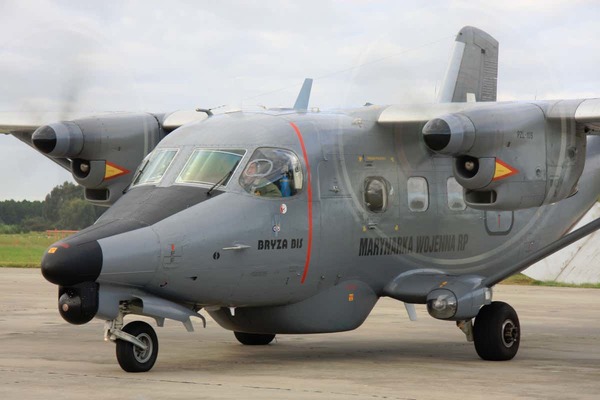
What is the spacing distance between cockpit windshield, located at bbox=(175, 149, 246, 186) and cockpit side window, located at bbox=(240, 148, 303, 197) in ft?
0.70

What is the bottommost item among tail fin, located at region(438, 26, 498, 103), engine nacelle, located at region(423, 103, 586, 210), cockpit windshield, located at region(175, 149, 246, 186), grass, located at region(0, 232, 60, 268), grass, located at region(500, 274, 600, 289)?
grass, located at region(0, 232, 60, 268)

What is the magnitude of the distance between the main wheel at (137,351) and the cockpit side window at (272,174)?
228cm

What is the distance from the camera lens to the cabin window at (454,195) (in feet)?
54.7

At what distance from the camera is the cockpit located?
46.8 feet

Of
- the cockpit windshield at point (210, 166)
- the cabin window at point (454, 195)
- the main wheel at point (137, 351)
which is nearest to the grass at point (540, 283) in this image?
the cabin window at point (454, 195)

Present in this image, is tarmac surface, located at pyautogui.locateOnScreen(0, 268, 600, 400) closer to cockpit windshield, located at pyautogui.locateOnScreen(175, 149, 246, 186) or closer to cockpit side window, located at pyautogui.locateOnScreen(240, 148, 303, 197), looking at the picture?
cockpit side window, located at pyautogui.locateOnScreen(240, 148, 303, 197)

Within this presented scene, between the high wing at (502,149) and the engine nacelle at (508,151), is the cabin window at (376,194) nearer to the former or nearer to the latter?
the high wing at (502,149)

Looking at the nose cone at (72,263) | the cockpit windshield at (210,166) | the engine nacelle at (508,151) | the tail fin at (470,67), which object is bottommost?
the nose cone at (72,263)

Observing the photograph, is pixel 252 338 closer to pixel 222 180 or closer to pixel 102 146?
pixel 102 146

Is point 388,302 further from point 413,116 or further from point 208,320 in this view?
point 413,116

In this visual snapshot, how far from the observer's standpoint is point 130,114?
17.6 metres

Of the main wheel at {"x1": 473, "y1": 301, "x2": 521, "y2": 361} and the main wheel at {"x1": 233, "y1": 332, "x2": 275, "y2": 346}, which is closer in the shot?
the main wheel at {"x1": 473, "y1": 301, "x2": 521, "y2": 361}

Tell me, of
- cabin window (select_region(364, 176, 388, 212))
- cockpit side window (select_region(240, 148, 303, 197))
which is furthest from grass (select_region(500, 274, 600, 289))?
cockpit side window (select_region(240, 148, 303, 197))

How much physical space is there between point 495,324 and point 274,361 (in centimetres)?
319
